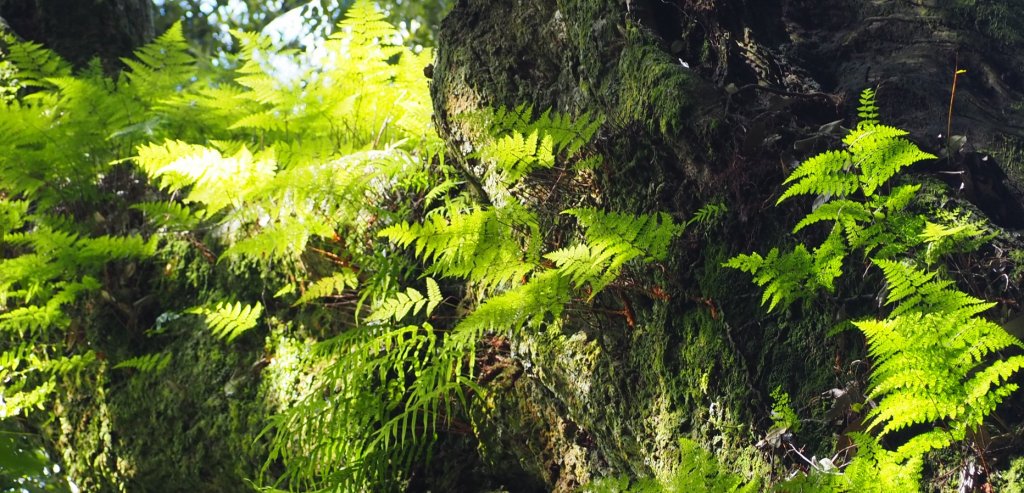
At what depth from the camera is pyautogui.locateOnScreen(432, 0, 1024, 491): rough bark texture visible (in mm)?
2314

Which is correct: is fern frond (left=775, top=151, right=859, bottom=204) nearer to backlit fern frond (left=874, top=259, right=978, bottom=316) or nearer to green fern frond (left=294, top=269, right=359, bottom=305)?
backlit fern frond (left=874, top=259, right=978, bottom=316)

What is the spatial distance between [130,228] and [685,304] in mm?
3354

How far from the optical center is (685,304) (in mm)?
2520

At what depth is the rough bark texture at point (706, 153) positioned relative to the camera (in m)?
2.31

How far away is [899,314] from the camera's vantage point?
1967 mm

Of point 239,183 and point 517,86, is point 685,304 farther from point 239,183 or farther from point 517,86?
point 239,183

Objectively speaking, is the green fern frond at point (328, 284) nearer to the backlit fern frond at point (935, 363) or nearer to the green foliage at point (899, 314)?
the green foliage at point (899, 314)

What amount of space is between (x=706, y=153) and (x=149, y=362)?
295 centimetres

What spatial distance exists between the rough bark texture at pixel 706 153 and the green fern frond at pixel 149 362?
1732mm

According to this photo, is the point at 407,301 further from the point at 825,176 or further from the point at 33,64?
the point at 33,64

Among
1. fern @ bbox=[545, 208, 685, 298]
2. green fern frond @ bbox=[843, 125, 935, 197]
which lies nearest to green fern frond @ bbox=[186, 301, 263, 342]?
fern @ bbox=[545, 208, 685, 298]

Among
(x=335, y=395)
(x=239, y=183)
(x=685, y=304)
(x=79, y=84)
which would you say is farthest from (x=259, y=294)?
(x=685, y=304)

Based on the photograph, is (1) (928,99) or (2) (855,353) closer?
(2) (855,353)

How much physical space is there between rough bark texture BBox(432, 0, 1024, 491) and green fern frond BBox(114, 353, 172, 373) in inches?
68.2
